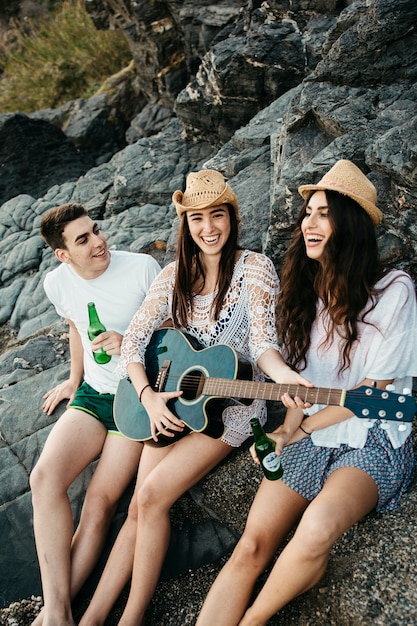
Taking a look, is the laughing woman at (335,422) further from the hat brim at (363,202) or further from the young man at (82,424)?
the young man at (82,424)

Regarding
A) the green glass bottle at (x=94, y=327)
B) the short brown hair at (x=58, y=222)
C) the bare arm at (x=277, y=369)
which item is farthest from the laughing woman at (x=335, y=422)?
the short brown hair at (x=58, y=222)

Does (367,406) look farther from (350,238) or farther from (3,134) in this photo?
(3,134)

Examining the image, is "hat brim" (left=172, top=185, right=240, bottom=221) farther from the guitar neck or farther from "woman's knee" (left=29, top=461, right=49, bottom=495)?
"woman's knee" (left=29, top=461, right=49, bottom=495)

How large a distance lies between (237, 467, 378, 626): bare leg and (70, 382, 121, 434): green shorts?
1.50 metres

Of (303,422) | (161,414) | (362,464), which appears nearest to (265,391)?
(303,422)

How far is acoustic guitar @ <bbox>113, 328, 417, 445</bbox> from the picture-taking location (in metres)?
2.56

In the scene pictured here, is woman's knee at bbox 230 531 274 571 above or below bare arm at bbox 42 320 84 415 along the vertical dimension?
below

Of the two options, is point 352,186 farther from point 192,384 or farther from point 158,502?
point 158,502

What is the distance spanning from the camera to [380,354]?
2.89 metres

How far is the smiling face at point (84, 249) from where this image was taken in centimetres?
394

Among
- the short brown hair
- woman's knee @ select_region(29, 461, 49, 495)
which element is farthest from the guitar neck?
the short brown hair

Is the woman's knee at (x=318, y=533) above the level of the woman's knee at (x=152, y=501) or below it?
above

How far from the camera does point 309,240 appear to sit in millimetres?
3082

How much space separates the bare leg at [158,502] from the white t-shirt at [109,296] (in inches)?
34.0
